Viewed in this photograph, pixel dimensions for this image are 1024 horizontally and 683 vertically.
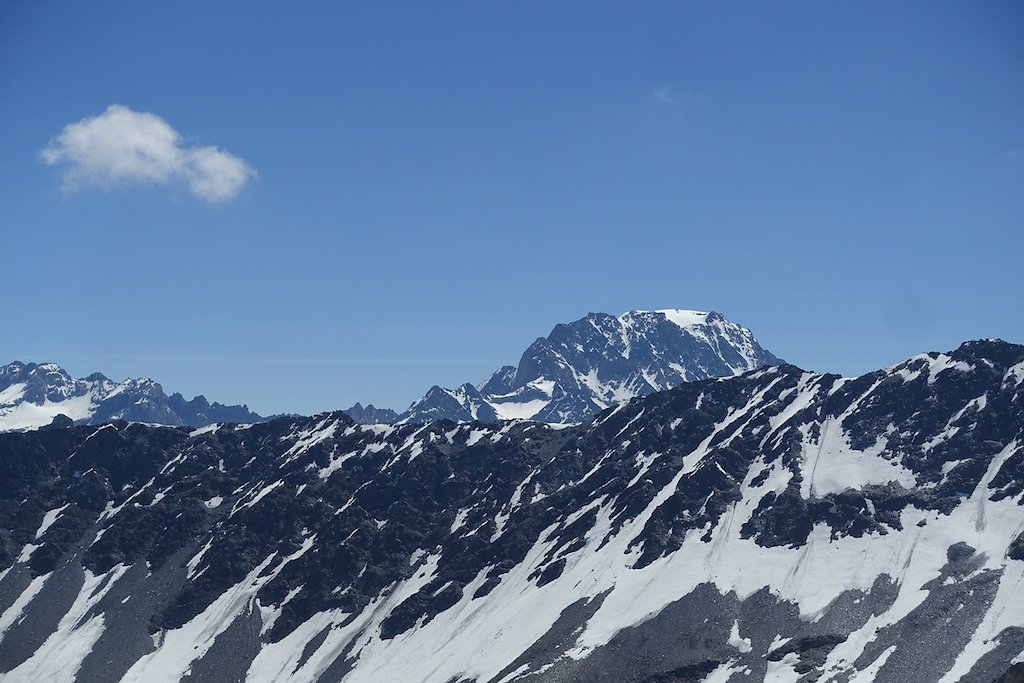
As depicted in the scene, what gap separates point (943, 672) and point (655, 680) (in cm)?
4807

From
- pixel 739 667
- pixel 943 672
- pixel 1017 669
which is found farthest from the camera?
pixel 739 667

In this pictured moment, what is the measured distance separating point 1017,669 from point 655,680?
130 m

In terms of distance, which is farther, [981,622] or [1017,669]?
[981,622]

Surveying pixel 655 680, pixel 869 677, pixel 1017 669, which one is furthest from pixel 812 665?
pixel 1017 669

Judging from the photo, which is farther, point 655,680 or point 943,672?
point 655,680

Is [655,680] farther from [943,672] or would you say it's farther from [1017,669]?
[1017,669]

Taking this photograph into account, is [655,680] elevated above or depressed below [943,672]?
Answer: above

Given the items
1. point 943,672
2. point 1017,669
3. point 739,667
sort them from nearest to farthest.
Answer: point 1017,669, point 943,672, point 739,667

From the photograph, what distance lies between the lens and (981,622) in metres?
193

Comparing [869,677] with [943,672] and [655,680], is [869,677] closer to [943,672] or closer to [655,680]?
[943,672]

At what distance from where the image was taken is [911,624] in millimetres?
199000

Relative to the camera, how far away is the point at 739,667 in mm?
197875

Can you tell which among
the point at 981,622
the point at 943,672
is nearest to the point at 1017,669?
the point at 943,672

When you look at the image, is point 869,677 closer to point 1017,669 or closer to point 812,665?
point 812,665
